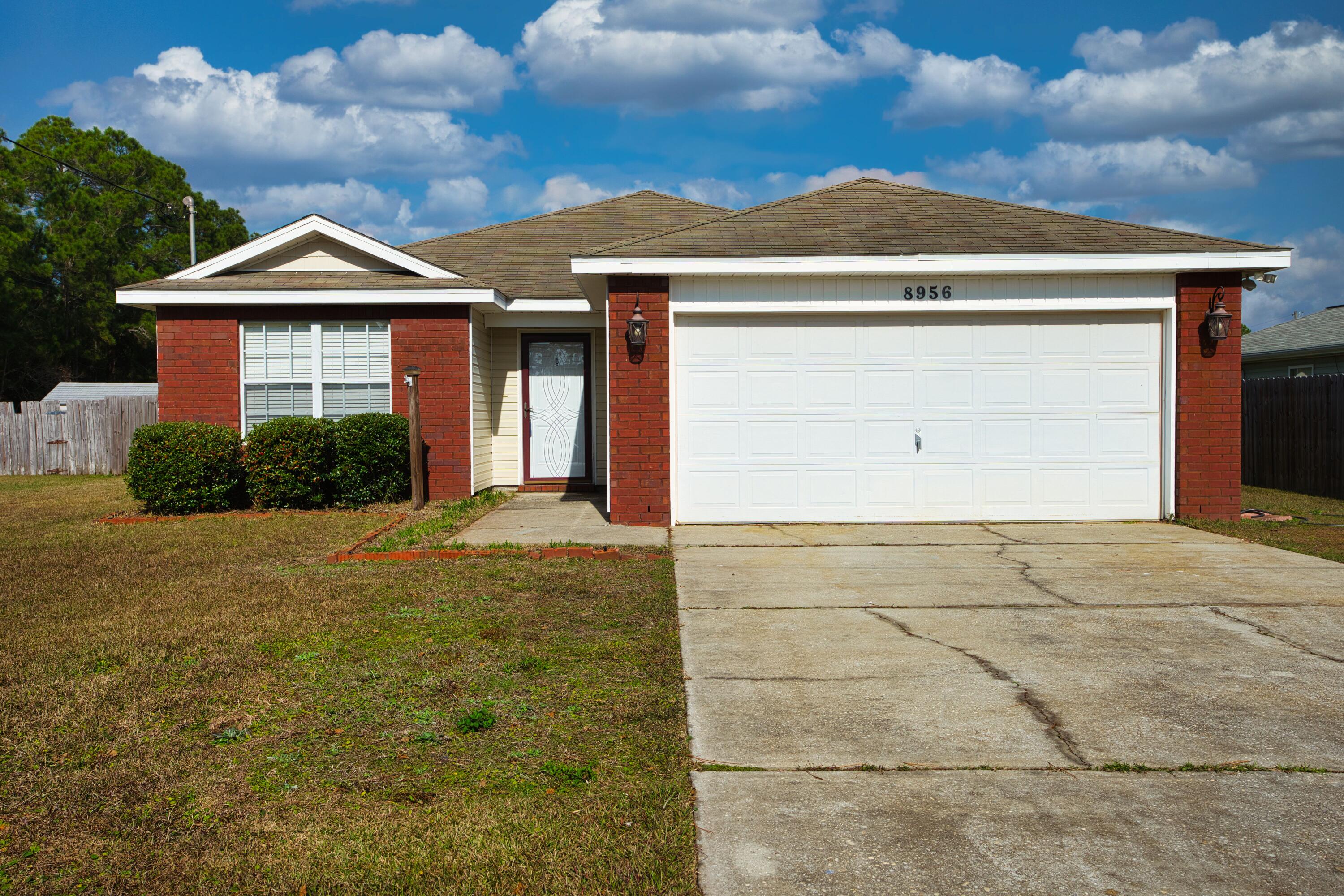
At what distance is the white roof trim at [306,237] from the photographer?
13.1m

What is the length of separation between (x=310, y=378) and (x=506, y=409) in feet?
9.58

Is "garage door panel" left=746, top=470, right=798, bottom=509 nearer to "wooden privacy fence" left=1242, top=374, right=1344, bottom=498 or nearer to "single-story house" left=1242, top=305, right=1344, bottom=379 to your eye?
"wooden privacy fence" left=1242, top=374, right=1344, bottom=498

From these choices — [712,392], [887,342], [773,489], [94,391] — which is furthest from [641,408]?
[94,391]

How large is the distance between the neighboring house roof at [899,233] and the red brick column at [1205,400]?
1.68 feet

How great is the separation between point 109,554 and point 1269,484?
1654 cm

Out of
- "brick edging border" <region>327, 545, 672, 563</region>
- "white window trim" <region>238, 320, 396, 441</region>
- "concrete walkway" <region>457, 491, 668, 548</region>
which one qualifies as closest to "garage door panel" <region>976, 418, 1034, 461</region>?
"concrete walkway" <region>457, 491, 668, 548</region>

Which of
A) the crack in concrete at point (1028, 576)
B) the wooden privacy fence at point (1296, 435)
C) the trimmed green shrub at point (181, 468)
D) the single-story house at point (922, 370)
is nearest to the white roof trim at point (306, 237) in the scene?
the trimmed green shrub at point (181, 468)

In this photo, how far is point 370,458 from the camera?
12172 millimetres

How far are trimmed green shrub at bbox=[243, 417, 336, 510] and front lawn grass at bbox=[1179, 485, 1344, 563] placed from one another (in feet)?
32.9

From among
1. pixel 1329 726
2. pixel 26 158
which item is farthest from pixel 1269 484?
pixel 26 158

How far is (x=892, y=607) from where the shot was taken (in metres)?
6.65

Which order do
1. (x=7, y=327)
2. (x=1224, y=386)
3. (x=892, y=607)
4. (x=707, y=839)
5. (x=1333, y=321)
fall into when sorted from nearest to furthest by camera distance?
(x=707, y=839), (x=892, y=607), (x=1224, y=386), (x=1333, y=321), (x=7, y=327)

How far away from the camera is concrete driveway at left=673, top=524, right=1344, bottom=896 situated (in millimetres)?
3070

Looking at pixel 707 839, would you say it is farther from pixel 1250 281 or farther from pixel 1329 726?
pixel 1250 281
